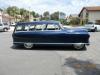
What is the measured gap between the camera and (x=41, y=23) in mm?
11977

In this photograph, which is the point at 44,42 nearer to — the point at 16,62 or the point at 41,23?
the point at 41,23

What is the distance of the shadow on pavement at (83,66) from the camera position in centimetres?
698

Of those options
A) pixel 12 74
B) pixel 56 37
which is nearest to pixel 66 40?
pixel 56 37

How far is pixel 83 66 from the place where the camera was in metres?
7.81

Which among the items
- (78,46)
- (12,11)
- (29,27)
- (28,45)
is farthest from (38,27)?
(12,11)

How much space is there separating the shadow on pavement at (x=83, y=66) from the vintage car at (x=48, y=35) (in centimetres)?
267

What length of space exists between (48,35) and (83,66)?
4322 millimetres

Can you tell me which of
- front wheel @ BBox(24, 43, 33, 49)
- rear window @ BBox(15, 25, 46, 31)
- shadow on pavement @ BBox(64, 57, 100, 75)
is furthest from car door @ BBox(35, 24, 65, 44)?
shadow on pavement @ BBox(64, 57, 100, 75)

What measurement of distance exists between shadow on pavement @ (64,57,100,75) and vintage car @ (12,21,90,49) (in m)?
2.67

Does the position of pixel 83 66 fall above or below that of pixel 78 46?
below

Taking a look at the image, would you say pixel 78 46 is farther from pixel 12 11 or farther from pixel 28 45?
pixel 12 11

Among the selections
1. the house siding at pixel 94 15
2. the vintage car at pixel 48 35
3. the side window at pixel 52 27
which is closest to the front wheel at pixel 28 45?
the vintage car at pixel 48 35

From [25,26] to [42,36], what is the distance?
4.18ft

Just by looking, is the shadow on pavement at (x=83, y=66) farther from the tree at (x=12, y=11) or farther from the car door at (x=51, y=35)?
the tree at (x=12, y=11)
